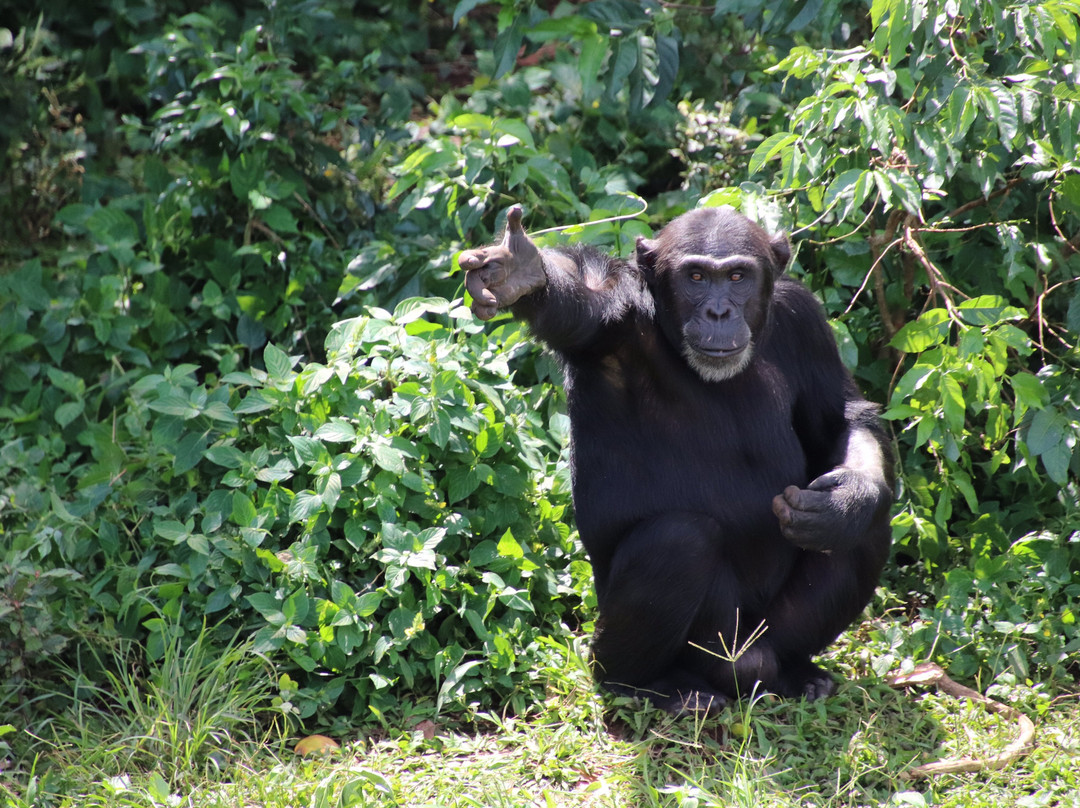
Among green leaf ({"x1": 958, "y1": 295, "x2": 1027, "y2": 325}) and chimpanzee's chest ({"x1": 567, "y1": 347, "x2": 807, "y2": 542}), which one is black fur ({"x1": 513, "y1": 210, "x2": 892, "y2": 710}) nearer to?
chimpanzee's chest ({"x1": 567, "y1": 347, "x2": 807, "y2": 542})

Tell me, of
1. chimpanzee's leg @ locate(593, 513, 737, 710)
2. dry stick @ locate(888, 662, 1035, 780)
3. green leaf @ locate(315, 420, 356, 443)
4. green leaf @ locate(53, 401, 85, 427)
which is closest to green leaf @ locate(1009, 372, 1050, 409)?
dry stick @ locate(888, 662, 1035, 780)

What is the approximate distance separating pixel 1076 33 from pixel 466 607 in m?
3.13

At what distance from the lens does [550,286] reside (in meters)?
4.00

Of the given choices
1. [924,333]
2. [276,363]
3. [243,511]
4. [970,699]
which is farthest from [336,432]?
[970,699]

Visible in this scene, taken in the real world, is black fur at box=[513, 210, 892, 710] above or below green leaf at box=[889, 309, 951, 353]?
below

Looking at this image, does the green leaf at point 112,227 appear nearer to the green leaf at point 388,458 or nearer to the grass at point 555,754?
the green leaf at point 388,458

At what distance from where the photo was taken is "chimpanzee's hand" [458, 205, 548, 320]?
3.74 metres

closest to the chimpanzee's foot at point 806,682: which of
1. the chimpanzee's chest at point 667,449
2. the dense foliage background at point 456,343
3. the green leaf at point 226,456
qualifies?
the dense foliage background at point 456,343

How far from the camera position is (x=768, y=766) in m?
4.07

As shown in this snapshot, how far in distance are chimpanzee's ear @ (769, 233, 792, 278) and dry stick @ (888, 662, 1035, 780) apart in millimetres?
1668

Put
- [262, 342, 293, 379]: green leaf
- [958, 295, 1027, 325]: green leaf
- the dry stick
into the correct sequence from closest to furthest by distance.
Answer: the dry stick
[958, 295, 1027, 325]: green leaf
[262, 342, 293, 379]: green leaf

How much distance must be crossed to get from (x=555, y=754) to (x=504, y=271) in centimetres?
175

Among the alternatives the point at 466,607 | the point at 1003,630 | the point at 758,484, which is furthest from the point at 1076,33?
the point at 466,607

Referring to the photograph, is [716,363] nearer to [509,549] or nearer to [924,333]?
[924,333]
